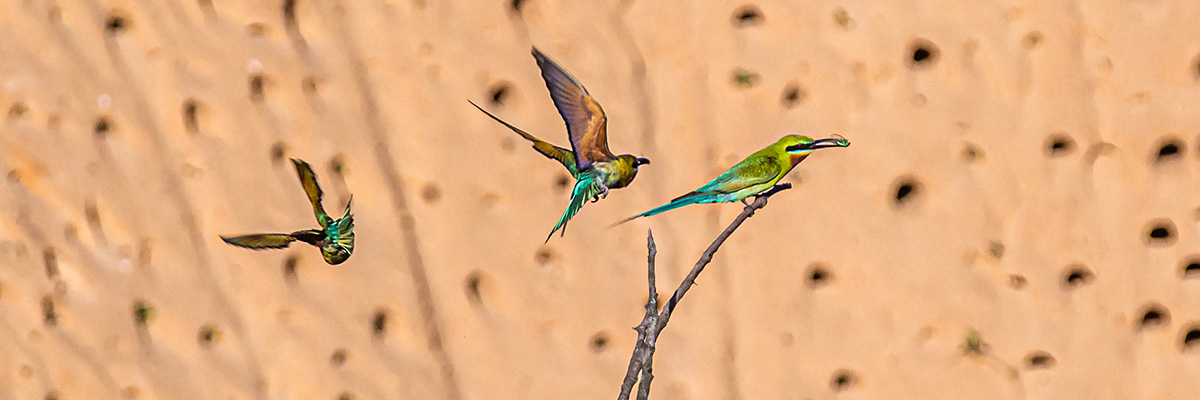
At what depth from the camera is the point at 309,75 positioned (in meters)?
1.17

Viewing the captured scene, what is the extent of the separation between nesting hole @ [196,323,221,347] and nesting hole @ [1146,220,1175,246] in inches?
45.2

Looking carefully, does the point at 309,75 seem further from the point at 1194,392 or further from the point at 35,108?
the point at 1194,392

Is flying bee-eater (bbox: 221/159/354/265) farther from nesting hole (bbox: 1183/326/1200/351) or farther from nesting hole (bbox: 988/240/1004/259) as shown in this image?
nesting hole (bbox: 1183/326/1200/351)

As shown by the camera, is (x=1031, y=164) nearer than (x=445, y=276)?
Yes

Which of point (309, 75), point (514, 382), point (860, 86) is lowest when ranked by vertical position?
point (514, 382)

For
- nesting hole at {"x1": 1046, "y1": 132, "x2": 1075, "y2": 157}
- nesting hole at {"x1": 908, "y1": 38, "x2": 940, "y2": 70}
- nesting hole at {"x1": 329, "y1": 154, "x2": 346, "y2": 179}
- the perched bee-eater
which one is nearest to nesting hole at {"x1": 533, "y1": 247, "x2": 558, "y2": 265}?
nesting hole at {"x1": 329, "y1": 154, "x2": 346, "y2": 179}

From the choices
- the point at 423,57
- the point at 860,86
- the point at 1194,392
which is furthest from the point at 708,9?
the point at 1194,392

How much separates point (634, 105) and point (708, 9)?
15 centimetres

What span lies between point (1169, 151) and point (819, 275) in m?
0.42

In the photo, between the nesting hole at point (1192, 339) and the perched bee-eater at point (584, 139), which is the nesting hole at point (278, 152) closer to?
the perched bee-eater at point (584, 139)

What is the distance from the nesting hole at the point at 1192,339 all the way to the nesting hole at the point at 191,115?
123 cm

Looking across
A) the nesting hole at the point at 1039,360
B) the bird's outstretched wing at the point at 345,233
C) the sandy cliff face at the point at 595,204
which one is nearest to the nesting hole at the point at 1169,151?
the sandy cliff face at the point at 595,204

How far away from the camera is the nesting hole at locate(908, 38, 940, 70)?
109cm

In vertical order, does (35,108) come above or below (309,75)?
below
